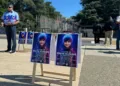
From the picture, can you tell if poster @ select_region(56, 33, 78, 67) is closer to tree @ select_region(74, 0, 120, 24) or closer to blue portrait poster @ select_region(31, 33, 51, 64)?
blue portrait poster @ select_region(31, 33, 51, 64)

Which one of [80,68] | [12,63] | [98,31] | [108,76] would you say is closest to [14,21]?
[12,63]

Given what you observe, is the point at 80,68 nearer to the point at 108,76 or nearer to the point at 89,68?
the point at 89,68

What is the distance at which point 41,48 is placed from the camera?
7.48 meters

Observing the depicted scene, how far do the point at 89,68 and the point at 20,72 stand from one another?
2057 mm

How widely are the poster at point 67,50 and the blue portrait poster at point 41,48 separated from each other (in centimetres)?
34

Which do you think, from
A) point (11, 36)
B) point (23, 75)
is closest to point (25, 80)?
point (23, 75)

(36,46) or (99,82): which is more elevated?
(36,46)

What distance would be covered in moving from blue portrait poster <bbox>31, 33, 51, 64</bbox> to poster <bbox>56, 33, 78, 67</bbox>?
0.34 metres

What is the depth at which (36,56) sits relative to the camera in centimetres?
755

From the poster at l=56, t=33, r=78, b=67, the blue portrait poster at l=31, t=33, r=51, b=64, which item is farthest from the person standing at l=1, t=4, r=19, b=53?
the poster at l=56, t=33, r=78, b=67

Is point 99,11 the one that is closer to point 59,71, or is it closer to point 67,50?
point 59,71

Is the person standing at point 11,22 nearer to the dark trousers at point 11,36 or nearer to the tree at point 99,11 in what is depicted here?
the dark trousers at point 11,36

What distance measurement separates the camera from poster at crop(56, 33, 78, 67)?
693 centimetres

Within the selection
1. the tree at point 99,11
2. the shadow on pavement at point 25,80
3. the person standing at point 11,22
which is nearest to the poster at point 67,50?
the shadow on pavement at point 25,80
